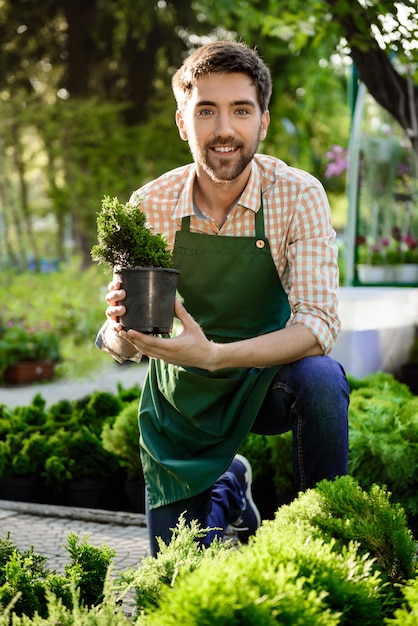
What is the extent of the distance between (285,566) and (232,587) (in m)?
0.23

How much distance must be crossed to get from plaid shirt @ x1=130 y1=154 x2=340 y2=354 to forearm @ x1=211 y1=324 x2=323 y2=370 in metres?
0.03

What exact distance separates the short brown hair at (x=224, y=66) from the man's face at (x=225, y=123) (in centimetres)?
2

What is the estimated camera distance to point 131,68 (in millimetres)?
12398

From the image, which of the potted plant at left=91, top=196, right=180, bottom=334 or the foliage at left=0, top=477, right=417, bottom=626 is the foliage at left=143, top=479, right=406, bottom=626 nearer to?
the foliage at left=0, top=477, right=417, bottom=626

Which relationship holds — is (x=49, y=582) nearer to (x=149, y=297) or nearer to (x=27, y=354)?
(x=149, y=297)

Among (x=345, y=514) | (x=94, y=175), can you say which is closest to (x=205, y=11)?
(x=94, y=175)

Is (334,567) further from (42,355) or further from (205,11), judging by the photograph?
(205,11)

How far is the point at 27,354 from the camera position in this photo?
356 inches

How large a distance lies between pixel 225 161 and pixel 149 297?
2.01 feet

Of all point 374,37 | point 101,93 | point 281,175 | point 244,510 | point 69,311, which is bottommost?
point 244,510

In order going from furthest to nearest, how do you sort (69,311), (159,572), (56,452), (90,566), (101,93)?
1. (101,93)
2. (69,311)
3. (56,452)
4. (90,566)
5. (159,572)

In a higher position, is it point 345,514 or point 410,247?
point 410,247

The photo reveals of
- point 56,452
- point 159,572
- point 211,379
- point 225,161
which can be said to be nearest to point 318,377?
point 211,379

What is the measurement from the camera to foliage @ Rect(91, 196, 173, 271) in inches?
92.0
